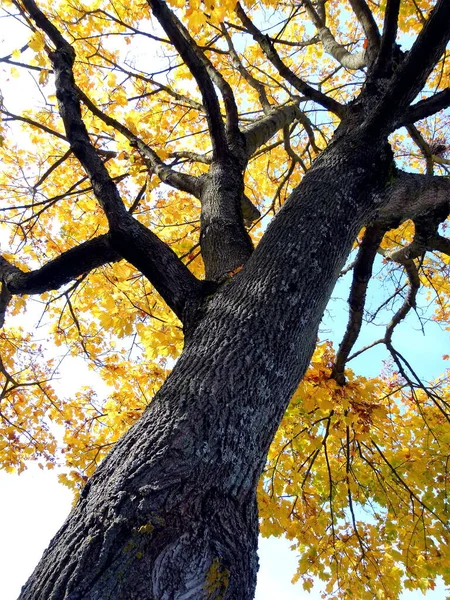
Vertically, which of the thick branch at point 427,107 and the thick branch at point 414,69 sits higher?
the thick branch at point 427,107

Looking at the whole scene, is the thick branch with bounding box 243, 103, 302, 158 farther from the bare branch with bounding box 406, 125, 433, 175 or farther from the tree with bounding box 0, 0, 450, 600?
the bare branch with bounding box 406, 125, 433, 175

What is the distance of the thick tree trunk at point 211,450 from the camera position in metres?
1.04

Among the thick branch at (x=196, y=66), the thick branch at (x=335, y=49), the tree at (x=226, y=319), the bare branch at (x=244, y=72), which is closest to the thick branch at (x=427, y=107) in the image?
the tree at (x=226, y=319)

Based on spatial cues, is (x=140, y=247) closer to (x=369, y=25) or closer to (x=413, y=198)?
(x=413, y=198)

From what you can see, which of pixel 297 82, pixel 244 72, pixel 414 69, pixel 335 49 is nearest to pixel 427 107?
pixel 414 69

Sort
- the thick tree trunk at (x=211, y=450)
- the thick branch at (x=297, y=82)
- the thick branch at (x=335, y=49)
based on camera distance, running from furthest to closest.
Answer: the thick branch at (x=335, y=49) → the thick branch at (x=297, y=82) → the thick tree trunk at (x=211, y=450)

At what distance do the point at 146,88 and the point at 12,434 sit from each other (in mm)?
4780

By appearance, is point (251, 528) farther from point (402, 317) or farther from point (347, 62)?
point (347, 62)

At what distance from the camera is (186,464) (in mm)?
1204

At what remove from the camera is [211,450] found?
1.25 m

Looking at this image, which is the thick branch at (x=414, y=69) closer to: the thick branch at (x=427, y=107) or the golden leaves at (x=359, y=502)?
the thick branch at (x=427, y=107)

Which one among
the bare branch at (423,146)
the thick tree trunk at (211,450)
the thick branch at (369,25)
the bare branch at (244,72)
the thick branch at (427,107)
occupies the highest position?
the bare branch at (244,72)

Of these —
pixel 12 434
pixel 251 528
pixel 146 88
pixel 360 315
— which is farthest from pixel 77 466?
pixel 146 88

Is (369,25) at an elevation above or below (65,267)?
above
